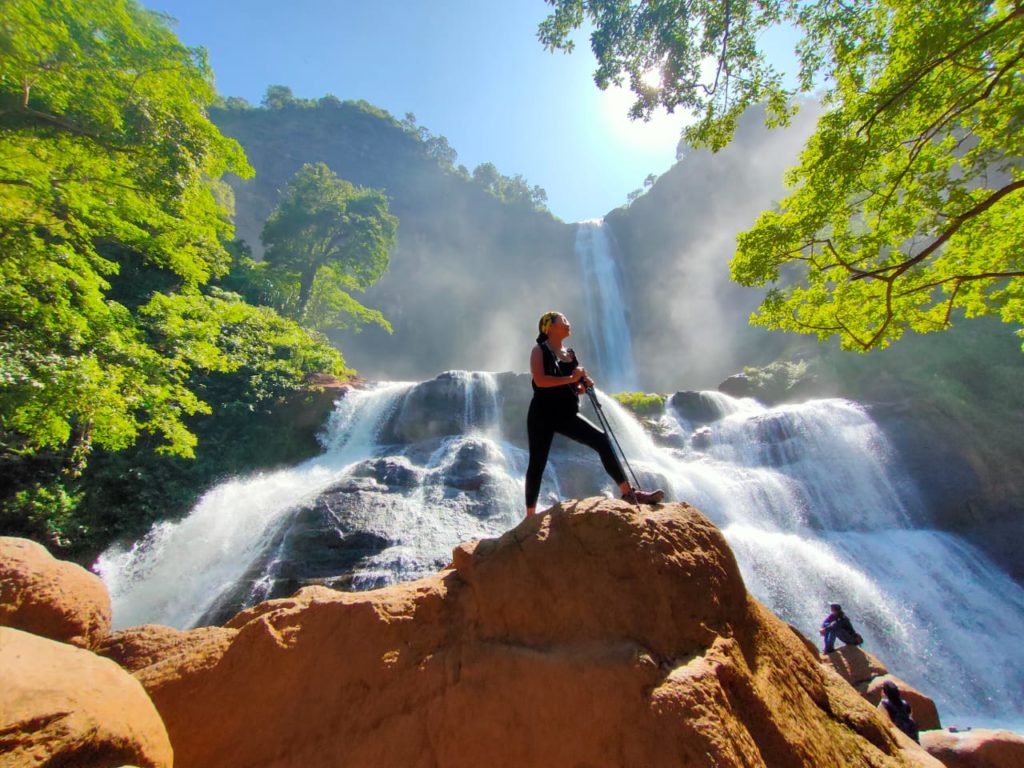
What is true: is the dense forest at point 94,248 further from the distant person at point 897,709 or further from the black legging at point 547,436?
the distant person at point 897,709

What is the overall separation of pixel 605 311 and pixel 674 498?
29.6 m

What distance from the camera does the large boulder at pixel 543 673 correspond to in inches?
68.3

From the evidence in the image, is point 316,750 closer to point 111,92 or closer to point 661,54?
point 111,92

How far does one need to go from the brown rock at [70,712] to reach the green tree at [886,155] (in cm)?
724

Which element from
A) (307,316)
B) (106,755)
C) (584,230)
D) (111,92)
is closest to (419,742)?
(106,755)

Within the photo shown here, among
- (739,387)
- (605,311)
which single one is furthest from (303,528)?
(605,311)

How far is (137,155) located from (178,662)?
6602mm

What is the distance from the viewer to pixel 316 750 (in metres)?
1.92

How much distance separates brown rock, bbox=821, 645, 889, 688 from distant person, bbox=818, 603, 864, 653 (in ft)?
0.44

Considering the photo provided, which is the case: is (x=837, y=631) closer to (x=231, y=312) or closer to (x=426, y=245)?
(x=231, y=312)

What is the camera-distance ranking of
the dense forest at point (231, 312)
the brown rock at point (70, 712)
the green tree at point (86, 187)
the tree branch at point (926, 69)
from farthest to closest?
1. the dense forest at point (231, 312)
2. the green tree at point (86, 187)
3. the tree branch at point (926, 69)
4. the brown rock at point (70, 712)

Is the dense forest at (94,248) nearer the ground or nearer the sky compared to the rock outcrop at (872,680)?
nearer the sky

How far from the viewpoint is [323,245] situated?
25.2 meters

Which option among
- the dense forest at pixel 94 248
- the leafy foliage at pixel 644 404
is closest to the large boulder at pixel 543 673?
the dense forest at pixel 94 248
